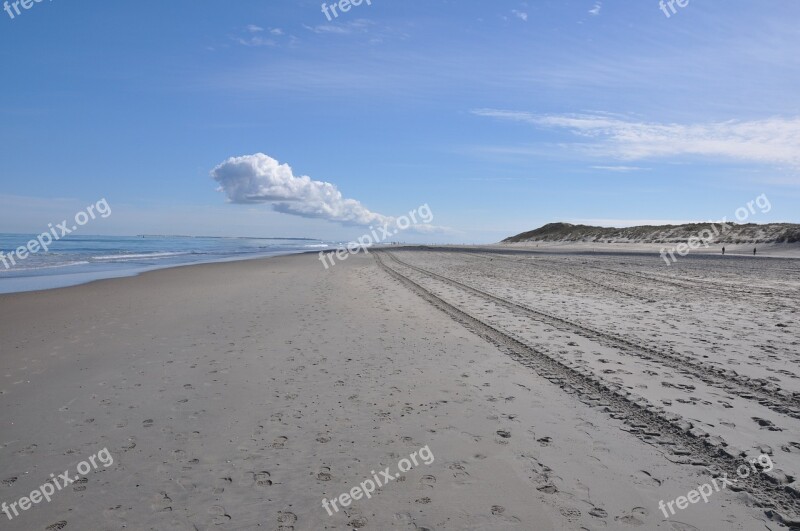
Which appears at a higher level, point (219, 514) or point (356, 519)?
point (219, 514)

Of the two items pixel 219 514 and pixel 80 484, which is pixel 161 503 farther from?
pixel 80 484

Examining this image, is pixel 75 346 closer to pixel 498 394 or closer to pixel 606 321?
pixel 498 394

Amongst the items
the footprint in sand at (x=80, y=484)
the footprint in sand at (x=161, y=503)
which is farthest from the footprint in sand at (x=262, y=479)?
the footprint in sand at (x=80, y=484)

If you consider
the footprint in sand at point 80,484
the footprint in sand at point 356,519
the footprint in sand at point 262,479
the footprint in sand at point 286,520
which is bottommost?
the footprint in sand at point 356,519

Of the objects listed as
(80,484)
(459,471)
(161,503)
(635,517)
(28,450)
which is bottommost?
(635,517)

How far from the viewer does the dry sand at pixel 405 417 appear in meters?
3.88

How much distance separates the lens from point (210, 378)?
7.18m

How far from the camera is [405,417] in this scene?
5.68m

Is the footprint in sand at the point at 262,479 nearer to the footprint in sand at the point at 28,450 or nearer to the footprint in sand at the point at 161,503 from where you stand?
the footprint in sand at the point at 161,503

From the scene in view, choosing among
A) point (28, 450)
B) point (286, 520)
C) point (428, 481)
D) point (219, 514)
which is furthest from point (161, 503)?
point (428, 481)

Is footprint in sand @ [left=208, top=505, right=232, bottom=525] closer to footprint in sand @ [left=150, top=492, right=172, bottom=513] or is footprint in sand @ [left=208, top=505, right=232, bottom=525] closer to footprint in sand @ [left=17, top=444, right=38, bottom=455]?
footprint in sand @ [left=150, top=492, right=172, bottom=513]

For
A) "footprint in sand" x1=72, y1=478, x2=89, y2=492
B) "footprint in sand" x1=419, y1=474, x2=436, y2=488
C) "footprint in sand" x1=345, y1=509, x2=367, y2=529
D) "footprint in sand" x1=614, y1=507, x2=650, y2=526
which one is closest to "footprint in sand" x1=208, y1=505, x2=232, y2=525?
"footprint in sand" x1=345, y1=509, x2=367, y2=529

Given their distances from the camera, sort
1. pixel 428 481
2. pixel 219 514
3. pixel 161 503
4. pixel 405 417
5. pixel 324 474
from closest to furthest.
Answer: pixel 219 514 → pixel 161 503 → pixel 428 481 → pixel 324 474 → pixel 405 417

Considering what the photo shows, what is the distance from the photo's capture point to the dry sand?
3.88 meters
